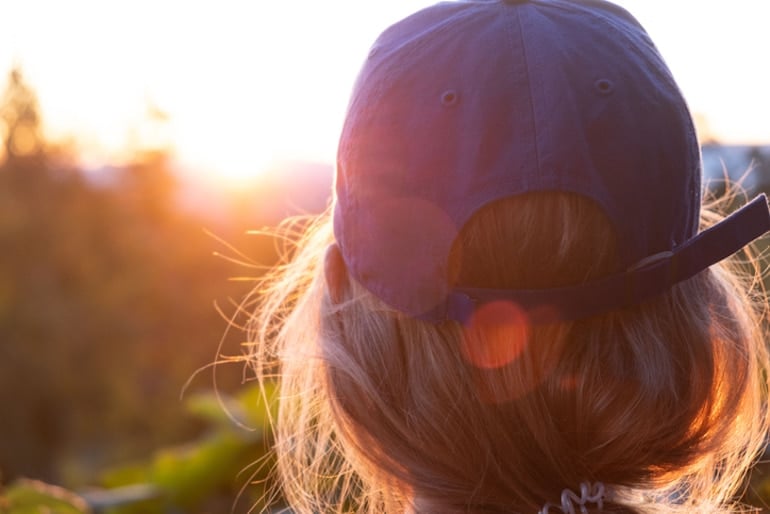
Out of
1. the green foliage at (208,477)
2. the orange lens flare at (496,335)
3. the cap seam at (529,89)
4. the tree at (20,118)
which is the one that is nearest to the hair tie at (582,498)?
the orange lens flare at (496,335)

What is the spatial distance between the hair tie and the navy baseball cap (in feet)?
0.78

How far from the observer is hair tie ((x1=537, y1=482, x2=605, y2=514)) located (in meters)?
1.16

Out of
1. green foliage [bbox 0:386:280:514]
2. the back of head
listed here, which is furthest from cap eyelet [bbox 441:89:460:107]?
green foliage [bbox 0:386:280:514]

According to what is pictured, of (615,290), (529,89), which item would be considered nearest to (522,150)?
(529,89)

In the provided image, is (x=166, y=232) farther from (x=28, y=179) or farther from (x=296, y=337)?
(x=296, y=337)

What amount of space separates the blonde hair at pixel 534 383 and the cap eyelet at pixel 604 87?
0.15 meters

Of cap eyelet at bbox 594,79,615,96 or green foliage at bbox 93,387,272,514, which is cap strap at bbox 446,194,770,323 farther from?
green foliage at bbox 93,387,272,514

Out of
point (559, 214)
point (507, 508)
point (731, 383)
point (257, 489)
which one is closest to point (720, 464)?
point (731, 383)

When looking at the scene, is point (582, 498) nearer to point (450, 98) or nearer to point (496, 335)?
point (496, 335)

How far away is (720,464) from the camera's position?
1694mm

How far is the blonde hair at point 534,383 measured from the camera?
3.72ft

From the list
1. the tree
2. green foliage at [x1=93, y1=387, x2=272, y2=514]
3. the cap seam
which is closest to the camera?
the cap seam

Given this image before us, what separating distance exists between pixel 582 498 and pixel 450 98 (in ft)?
1.82

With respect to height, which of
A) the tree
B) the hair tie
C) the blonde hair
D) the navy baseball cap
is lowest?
the tree
